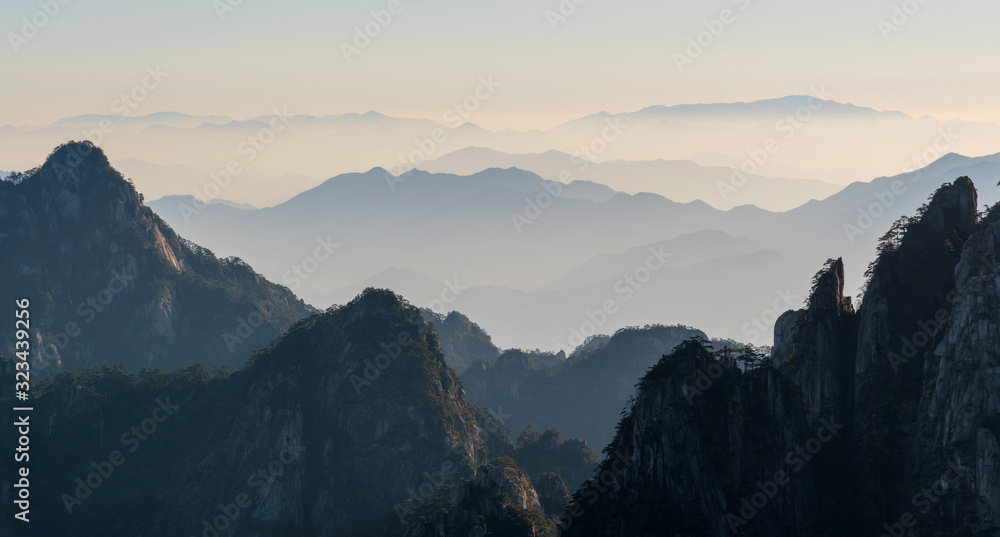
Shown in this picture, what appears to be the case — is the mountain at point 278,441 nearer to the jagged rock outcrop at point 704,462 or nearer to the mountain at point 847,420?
the jagged rock outcrop at point 704,462

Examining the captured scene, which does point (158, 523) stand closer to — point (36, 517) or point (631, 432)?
point (36, 517)

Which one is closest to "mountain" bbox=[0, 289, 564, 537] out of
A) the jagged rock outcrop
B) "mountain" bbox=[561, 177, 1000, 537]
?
the jagged rock outcrop

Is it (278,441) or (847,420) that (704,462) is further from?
(278,441)

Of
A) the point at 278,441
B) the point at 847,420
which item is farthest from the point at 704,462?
the point at 278,441

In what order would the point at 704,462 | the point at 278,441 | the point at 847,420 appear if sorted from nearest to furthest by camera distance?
the point at 704,462, the point at 847,420, the point at 278,441

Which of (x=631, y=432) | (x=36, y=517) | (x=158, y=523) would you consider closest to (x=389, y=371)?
(x=158, y=523)

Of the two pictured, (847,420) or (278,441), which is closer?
(847,420)

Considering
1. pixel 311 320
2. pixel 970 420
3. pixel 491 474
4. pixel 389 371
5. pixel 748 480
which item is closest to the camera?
pixel 970 420
